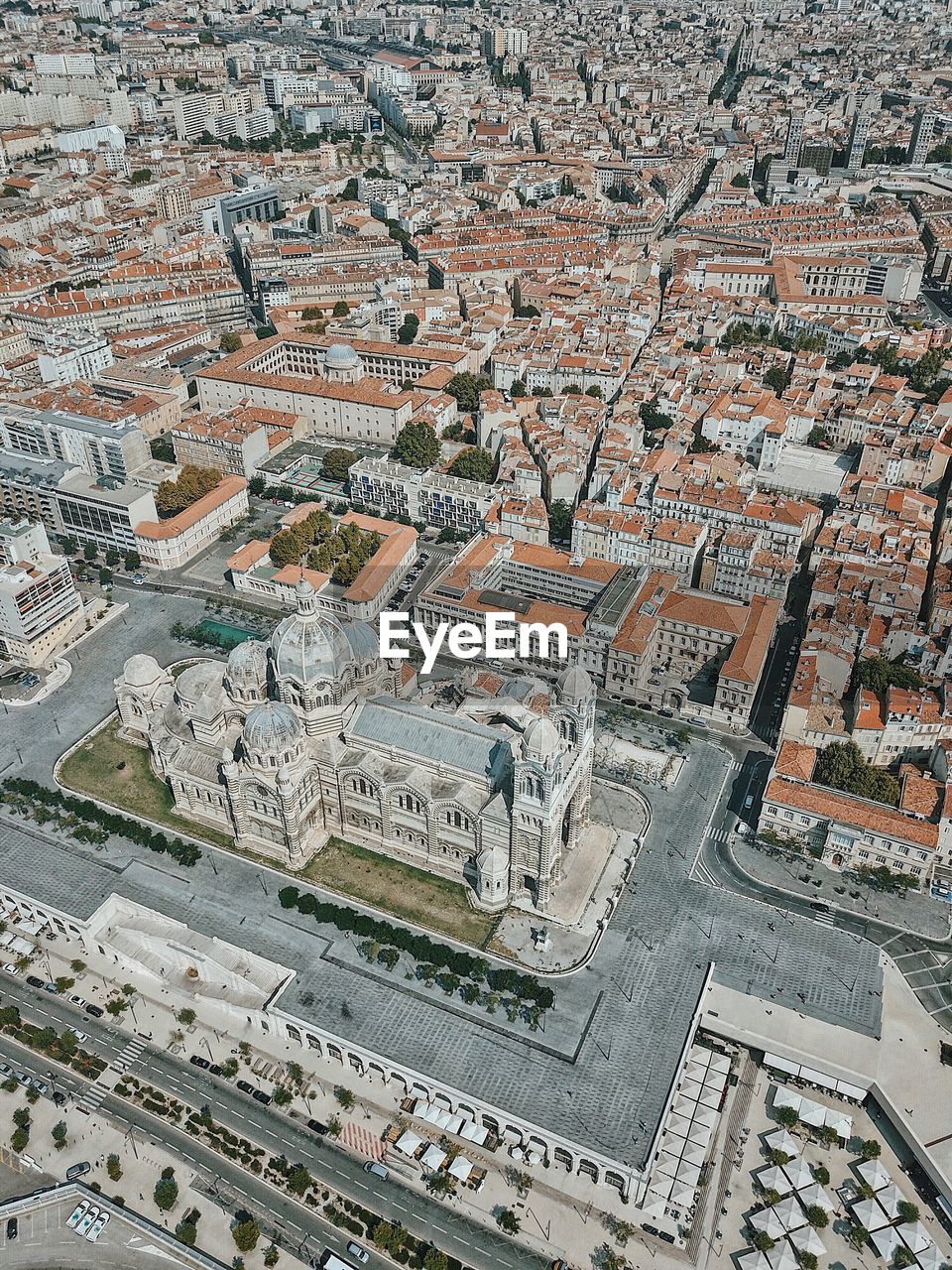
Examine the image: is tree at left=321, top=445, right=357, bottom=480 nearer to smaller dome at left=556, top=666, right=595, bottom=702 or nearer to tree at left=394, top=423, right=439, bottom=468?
tree at left=394, top=423, right=439, bottom=468

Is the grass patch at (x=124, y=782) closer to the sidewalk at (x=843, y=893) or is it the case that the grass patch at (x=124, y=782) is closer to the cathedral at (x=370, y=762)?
the cathedral at (x=370, y=762)

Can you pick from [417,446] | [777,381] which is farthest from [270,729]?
[777,381]

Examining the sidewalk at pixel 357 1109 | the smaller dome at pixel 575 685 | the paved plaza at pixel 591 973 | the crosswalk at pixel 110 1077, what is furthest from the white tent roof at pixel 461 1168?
the smaller dome at pixel 575 685

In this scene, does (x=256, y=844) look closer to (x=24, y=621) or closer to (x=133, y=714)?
(x=133, y=714)

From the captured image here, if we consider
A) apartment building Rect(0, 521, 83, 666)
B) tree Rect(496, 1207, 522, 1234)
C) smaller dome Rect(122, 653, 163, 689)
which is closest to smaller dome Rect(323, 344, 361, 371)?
apartment building Rect(0, 521, 83, 666)

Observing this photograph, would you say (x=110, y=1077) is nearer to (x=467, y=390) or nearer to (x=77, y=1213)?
(x=77, y=1213)

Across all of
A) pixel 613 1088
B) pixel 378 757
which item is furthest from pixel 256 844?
pixel 613 1088
